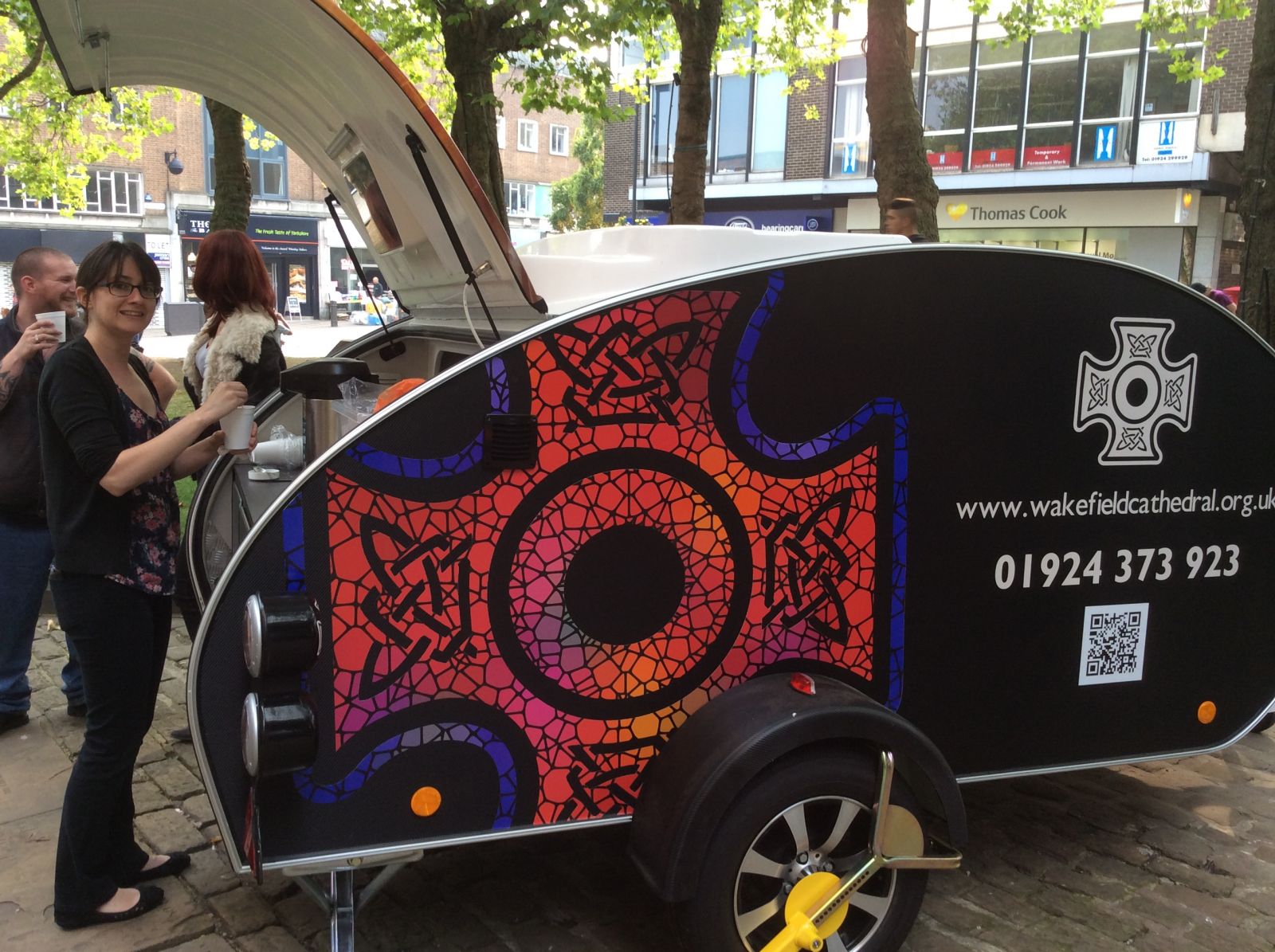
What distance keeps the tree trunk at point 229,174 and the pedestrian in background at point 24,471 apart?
544 centimetres

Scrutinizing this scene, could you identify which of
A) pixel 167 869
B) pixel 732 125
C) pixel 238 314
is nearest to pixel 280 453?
pixel 238 314

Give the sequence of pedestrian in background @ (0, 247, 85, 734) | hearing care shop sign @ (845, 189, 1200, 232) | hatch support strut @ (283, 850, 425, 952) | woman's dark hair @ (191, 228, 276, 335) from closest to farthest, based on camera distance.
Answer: hatch support strut @ (283, 850, 425, 952) < pedestrian in background @ (0, 247, 85, 734) < woman's dark hair @ (191, 228, 276, 335) < hearing care shop sign @ (845, 189, 1200, 232)

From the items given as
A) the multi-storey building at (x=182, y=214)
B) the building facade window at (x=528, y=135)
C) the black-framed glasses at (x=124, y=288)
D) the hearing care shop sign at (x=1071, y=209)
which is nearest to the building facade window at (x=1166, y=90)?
the hearing care shop sign at (x=1071, y=209)

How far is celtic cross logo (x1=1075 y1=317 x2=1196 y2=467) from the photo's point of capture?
3.17m

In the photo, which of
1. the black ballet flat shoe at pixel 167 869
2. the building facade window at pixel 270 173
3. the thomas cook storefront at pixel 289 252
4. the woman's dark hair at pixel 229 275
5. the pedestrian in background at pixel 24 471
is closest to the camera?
the black ballet flat shoe at pixel 167 869

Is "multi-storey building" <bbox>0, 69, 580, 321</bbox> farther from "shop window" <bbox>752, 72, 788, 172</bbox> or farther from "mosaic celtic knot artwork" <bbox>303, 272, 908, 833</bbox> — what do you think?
"mosaic celtic knot artwork" <bbox>303, 272, 908, 833</bbox>

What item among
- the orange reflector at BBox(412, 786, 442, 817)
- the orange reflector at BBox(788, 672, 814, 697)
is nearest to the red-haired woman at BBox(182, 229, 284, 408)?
the orange reflector at BBox(412, 786, 442, 817)

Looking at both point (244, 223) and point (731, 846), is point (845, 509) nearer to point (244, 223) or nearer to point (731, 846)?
point (731, 846)

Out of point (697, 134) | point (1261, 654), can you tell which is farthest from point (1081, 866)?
point (697, 134)

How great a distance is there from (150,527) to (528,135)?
53.1 m

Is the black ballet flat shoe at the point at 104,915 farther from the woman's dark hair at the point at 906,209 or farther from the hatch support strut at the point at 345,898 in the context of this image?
the woman's dark hair at the point at 906,209

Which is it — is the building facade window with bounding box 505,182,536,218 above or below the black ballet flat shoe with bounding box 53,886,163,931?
above

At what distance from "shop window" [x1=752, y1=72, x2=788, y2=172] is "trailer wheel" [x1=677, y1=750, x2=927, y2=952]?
2685 cm

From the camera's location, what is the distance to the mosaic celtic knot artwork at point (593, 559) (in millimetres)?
2523
